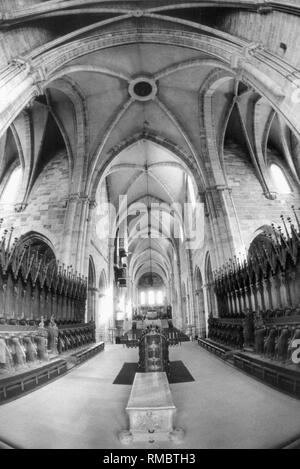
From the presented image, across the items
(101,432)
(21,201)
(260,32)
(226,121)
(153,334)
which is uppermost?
(226,121)

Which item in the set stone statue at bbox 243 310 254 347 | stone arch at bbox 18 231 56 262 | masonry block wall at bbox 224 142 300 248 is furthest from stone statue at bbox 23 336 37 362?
masonry block wall at bbox 224 142 300 248

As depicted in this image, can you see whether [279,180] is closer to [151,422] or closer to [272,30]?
[272,30]

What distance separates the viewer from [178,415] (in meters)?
3.50

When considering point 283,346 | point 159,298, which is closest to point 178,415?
point 283,346

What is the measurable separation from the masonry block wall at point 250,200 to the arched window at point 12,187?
12163 millimetres

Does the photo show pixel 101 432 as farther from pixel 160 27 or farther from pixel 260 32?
pixel 160 27

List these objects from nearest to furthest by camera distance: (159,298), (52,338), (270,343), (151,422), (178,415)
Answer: (151,422), (178,415), (270,343), (52,338), (159,298)

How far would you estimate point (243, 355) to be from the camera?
6.23 metres

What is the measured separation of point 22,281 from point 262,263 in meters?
6.79

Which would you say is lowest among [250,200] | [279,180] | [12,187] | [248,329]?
[248,329]

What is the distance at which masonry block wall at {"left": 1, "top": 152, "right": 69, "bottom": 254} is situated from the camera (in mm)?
14227

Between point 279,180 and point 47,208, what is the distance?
43.0 feet

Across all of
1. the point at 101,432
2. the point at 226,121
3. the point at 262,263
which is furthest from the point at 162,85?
the point at 101,432

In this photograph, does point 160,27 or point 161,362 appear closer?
point 161,362
